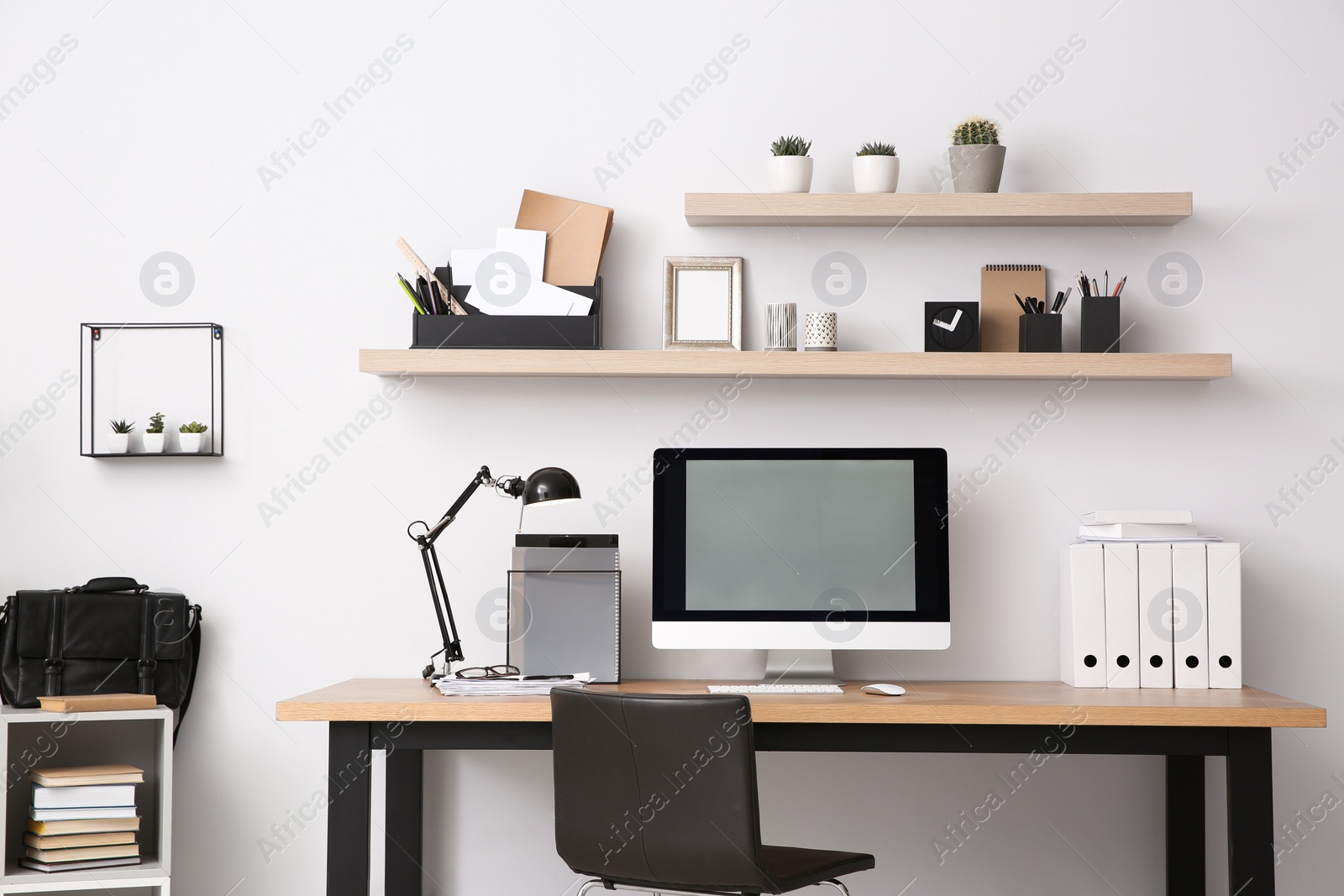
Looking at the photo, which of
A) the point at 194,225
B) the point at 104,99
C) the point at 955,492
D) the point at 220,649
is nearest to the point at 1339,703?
the point at 955,492

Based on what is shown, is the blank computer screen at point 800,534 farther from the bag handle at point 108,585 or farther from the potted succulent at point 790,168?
the bag handle at point 108,585

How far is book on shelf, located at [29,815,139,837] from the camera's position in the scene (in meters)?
2.24

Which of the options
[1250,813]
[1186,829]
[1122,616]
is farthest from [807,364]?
[1186,829]

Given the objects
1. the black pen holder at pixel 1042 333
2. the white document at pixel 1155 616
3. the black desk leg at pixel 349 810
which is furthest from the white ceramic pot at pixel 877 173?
the black desk leg at pixel 349 810

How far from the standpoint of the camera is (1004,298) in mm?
2498

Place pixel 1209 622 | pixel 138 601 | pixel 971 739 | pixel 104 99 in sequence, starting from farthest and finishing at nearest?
pixel 104 99, pixel 138 601, pixel 1209 622, pixel 971 739

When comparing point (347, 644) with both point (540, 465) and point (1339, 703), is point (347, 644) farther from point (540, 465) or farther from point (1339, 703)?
point (1339, 703)

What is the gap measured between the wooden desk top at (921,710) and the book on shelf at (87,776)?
0.55 metres

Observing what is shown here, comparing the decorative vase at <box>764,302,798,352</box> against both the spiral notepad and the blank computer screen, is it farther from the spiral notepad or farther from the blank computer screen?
the spiral notepad

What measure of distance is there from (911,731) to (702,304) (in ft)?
3.55

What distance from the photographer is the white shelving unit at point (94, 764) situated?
7.32ft

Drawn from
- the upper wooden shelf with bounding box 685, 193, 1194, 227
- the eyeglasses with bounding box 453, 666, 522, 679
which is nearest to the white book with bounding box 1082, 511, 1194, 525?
the upper wooden shelf with bounding box 685, 193, 1194, 227

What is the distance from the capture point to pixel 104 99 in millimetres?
2635

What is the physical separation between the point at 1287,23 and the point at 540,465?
2073 millimetres
